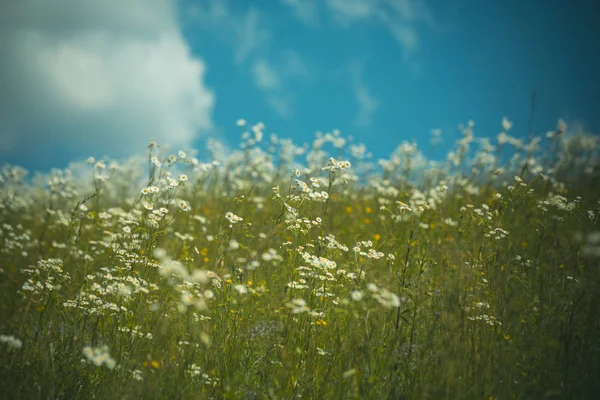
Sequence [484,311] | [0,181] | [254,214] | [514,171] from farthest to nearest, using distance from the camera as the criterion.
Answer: [514,171] < [254,214] < [0,181] < [484,311]

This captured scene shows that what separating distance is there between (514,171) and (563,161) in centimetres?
103

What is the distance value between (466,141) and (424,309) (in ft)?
25.7

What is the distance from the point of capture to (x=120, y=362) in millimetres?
2771

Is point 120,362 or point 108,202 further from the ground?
point 108,202

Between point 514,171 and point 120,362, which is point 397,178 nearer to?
point 514,171

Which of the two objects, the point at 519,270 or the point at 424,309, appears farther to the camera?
the point at 519,270

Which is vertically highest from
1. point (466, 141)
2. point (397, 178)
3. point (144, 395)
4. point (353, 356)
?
point (466, 141)

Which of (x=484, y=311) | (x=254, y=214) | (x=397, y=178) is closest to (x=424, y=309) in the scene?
(x=484, y=311)

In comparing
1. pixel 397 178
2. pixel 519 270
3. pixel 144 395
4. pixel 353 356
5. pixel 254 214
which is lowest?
pixel 144 395

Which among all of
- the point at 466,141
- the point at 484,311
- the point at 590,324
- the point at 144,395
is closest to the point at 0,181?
the point at 144,395

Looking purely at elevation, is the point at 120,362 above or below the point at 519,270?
below

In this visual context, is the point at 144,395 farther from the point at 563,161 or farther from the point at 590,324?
the point at 563,161

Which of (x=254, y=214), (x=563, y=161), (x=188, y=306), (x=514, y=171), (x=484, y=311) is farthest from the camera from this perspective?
(x=514, y=171)

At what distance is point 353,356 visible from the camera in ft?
9.31
